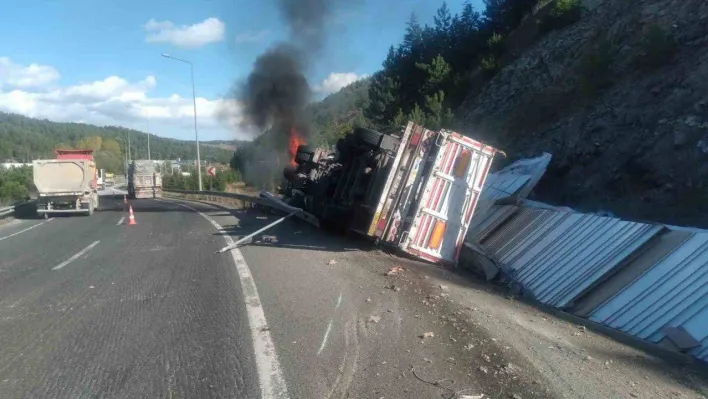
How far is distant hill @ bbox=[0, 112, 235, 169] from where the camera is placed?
88.4 metres

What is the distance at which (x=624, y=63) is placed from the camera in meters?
16.0

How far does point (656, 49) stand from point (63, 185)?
1966 cm

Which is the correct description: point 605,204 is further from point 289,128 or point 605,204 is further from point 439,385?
point 289,128

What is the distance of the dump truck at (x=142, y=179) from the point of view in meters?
42.9

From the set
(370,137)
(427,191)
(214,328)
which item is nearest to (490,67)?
(370,137)

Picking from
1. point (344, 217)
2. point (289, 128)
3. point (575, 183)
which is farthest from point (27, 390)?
point (289, 128)

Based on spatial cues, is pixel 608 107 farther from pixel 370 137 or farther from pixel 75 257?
pixel 75 257

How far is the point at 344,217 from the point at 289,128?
38.3ft

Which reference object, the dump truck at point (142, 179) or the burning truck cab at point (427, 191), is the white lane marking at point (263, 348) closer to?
the burning truck cab at point (427, 191)

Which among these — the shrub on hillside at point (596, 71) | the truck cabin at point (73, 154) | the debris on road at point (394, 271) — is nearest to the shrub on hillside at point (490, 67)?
the shrub on hillside at point (596, 71)

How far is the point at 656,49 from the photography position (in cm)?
1479

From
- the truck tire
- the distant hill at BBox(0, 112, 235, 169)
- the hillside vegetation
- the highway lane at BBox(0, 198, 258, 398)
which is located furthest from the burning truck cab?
the distant hill at BBox(0, 112, 235, 169)

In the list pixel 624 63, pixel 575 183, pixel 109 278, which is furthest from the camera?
pixel 624 63

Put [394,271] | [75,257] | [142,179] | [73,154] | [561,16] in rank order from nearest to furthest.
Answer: [394,271] < [75,257] < [561,16] < [73,154] < [142,179]
